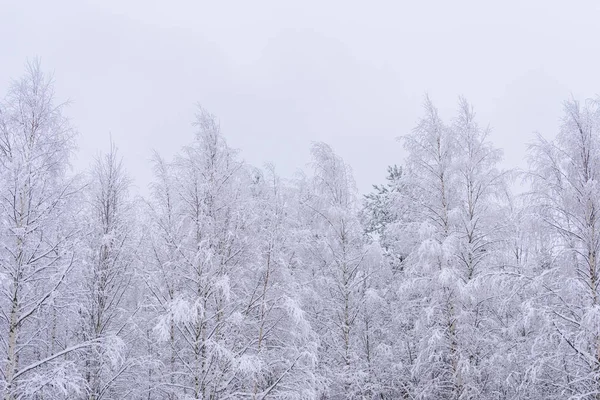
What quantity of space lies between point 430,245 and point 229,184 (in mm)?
5369

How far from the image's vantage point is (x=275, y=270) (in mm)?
11133

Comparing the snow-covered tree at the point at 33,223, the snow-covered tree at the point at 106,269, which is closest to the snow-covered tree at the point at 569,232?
the snow-covered tree at the point at 106,269

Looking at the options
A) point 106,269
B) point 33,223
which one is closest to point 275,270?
point 106,269

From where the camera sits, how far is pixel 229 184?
1096 cm

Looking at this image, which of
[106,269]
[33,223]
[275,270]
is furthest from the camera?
[275,270]

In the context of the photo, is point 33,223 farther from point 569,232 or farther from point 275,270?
point 569,232

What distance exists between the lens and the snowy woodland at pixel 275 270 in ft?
29.9

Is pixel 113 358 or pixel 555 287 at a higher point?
pixel 555 287

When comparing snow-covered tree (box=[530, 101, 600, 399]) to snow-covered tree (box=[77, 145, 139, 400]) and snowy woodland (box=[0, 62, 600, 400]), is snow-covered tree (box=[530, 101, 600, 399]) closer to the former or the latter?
snowy woodland (box=[0, 62, 600, 400])

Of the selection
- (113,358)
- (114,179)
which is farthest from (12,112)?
(113,358)

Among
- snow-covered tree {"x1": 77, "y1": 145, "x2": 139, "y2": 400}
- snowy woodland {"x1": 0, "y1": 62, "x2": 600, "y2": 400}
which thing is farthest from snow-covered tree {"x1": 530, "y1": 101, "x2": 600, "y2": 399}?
snow-covered tree {"x1": 77, "y1": 145, "x2": 139, "y2": 400}

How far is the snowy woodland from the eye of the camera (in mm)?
9109

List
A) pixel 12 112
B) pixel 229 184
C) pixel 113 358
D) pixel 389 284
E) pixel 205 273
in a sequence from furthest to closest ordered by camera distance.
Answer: pixel 389 284 < pixel 229 184 < pixel 205 273 < pixel 12 112 < pixel 113 358

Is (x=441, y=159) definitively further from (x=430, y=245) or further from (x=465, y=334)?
(x=465, y=334)
